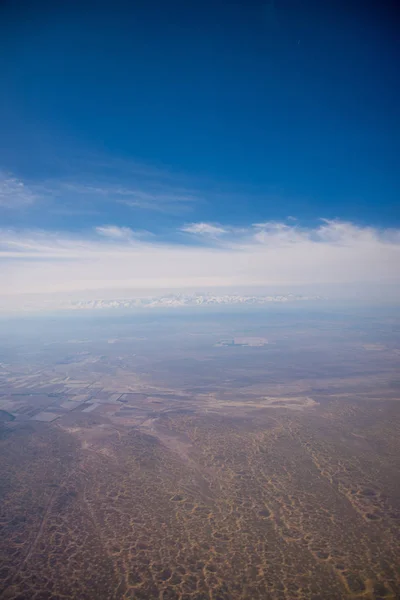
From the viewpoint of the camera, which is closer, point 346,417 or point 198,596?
point 198,596

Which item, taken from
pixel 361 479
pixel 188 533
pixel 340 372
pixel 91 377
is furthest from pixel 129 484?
pixel 340 372

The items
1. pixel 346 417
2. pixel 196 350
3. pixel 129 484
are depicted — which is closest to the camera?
pixel 129 484

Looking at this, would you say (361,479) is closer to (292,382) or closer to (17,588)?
(17,588)

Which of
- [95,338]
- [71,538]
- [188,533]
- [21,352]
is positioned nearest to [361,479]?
[188,533]

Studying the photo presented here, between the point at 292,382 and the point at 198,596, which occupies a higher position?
the point at 198,596

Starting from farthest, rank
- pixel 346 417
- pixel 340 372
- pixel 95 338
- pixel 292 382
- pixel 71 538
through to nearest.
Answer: pixel 95 338
pixel 340 372
pixel 292 382
pixel 346 417
pixel 71 538

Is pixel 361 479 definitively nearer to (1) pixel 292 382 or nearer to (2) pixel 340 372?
(1) pixel 292 382
